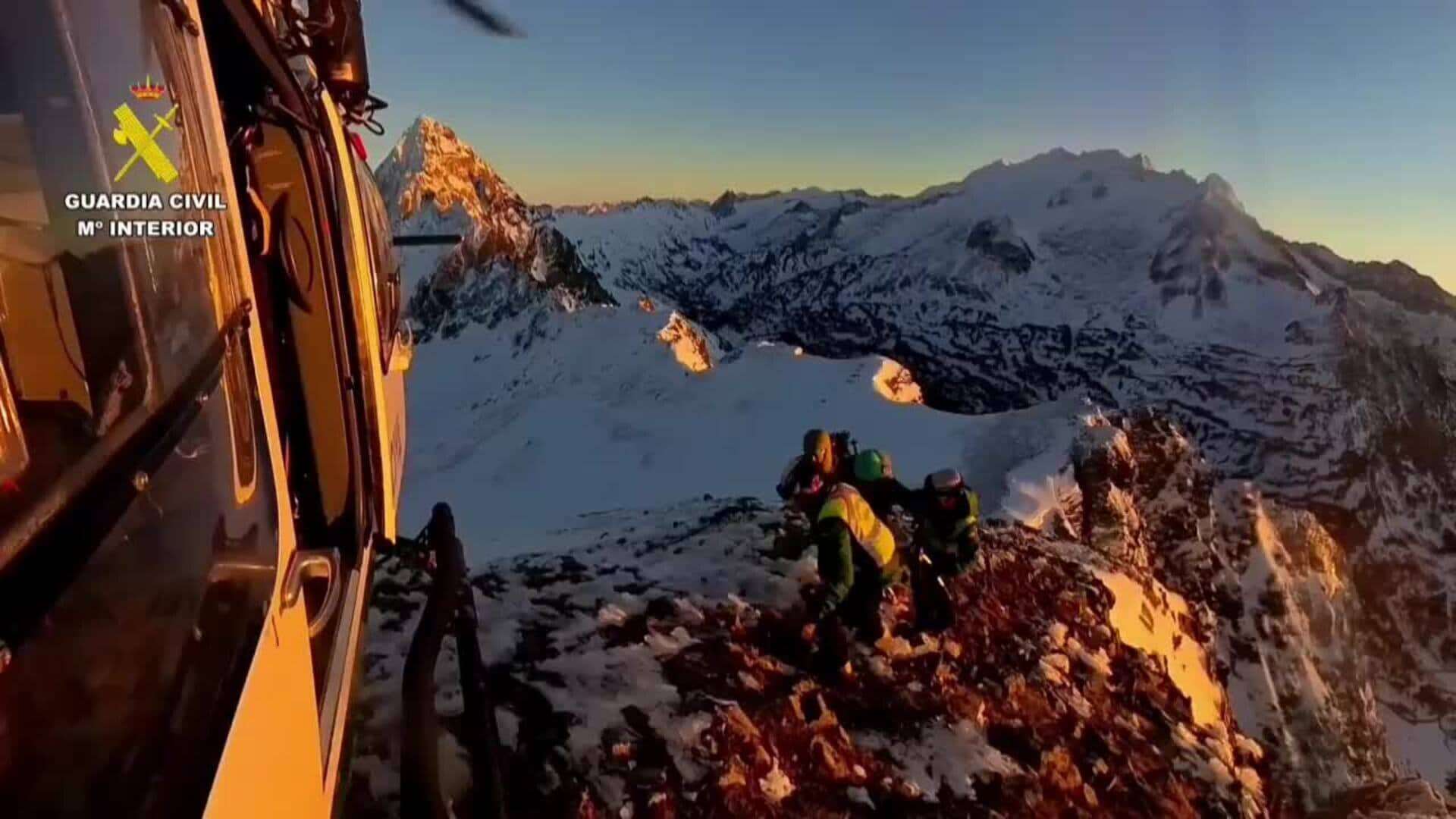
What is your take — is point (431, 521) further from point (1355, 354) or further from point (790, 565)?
point (1355, 354)

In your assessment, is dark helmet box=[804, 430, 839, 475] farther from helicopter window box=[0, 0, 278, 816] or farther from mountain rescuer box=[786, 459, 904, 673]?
helicopter window box=[0, 0, 278, 816]

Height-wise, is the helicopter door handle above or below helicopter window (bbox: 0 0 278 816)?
below

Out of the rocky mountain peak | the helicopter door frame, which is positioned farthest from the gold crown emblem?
the rocky mountain peak

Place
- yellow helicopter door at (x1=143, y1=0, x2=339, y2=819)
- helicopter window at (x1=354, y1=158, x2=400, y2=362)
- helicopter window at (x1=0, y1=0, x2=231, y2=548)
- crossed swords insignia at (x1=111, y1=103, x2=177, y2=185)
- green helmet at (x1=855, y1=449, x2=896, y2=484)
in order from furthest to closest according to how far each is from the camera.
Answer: green helmet at (x1=855, y1=449, x2=896, y2=484) < helicopter window at (x1=354, y1=158, x2=400, y2=362) < yellow helicopter door at (x1=143, y1=0, x2=339, y2=819) < crossed swords insignia at (x1=111, y1=103, x2=177, y2=185) < helicopter window at (x1=0, y1=0, x2=231, y2=548)

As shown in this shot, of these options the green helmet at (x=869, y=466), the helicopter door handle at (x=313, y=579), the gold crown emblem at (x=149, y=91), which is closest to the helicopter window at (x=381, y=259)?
the helicopter door handle at (x=313, y=579)

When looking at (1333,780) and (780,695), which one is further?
(1333,780)

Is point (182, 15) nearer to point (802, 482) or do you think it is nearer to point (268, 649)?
point (268, 649)

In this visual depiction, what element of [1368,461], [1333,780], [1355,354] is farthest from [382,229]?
[1355,354]

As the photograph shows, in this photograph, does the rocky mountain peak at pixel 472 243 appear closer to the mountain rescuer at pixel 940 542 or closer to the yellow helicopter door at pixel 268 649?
the mountain rescuer at pixel 940 542
